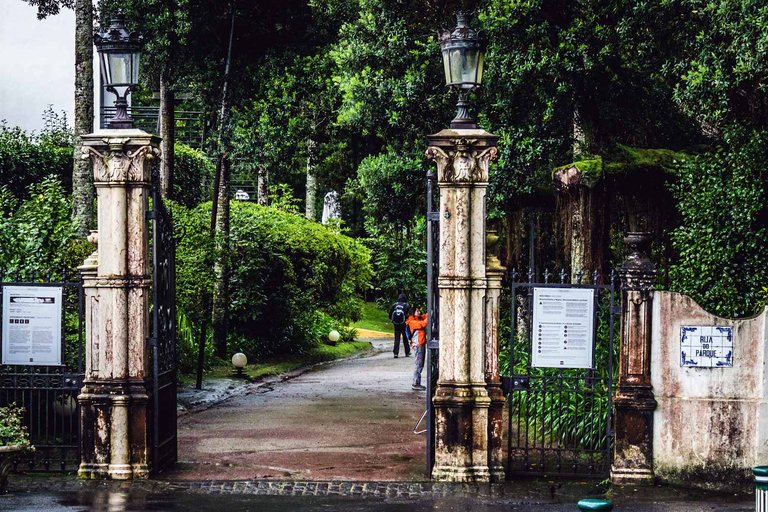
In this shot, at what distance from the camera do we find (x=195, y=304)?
19.8m

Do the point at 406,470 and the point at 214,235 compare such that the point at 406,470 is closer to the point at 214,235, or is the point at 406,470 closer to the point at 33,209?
the point at 33,209

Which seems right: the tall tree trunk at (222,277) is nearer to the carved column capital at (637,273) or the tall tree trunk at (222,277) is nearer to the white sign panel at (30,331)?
the white sign panel at (30,331)

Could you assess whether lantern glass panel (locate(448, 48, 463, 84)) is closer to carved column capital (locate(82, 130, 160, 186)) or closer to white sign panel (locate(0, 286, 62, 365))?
carved column capital (locate(82, 130, 160, 186))

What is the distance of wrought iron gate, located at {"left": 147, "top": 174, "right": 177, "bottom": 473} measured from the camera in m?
10.1

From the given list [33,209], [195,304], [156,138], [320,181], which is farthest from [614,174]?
[320,181]

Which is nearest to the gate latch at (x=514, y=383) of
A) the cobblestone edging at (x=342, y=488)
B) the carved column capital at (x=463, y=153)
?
the cobblestone edging at (x=342, y=488)

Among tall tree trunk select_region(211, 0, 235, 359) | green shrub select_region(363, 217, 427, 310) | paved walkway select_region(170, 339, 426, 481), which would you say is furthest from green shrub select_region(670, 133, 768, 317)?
green shrub select_region(363, 217, 427, 310)

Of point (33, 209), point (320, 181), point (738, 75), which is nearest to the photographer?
point (738, 75)

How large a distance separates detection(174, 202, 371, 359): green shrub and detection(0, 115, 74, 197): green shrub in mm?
2819

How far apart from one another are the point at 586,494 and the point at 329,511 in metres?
2.53

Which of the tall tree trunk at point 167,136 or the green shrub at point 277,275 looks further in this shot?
the green shrub at point 277,275

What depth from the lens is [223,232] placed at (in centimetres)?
2020

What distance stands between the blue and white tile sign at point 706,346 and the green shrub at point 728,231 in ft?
5.20

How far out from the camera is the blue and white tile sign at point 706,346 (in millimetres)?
9688
